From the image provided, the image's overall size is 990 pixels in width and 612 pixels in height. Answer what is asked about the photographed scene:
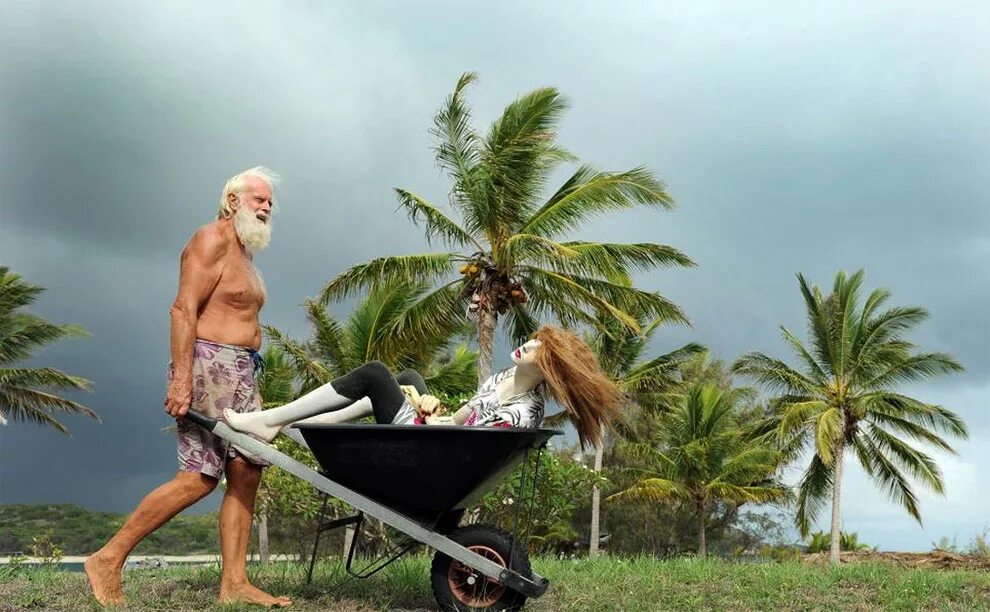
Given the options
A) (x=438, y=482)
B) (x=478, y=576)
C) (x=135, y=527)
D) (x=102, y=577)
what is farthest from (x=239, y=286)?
(x=478, y=576)

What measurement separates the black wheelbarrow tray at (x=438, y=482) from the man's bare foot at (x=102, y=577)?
95cm

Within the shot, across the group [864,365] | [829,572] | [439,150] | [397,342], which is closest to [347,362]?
[397,342]

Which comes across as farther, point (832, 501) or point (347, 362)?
point (832, 501)

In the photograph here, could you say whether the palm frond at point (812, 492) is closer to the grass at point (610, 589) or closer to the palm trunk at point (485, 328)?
the palm trunk at point (485, 328)

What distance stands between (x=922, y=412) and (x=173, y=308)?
24.8 metres

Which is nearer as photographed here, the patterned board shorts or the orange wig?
the orange wig

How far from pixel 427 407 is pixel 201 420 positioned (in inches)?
46.4

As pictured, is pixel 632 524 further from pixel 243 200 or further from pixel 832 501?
pixel 243 200

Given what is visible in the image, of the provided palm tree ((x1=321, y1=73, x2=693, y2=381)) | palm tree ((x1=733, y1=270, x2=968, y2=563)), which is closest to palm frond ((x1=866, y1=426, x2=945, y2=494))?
palm tree ((x1=733, y1=270, x2=968, y2=563))

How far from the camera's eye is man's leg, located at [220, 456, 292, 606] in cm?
516

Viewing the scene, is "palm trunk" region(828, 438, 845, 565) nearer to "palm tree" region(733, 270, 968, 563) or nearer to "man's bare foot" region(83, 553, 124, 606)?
"palm tree" region(733, 270, 968, 563)

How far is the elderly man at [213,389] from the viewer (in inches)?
198

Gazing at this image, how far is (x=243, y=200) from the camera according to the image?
17.8 feet

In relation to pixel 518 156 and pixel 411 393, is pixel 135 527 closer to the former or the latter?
pixel 411 393
